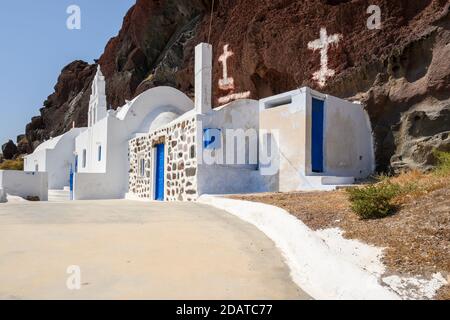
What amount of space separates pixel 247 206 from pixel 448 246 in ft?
12.1

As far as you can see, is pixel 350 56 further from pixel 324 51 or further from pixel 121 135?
pixel 121 135

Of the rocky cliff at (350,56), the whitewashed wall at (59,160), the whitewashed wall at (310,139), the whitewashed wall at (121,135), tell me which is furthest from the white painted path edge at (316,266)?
the whitewashed wall at (59,160)

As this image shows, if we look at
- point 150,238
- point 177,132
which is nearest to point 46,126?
point 177,132

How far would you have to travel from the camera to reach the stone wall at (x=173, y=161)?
1134 cm

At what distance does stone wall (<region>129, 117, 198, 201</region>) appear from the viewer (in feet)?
37.2

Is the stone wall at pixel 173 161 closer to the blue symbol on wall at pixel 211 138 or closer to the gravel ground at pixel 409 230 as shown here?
the blue symbol on wall at pixel 211 138

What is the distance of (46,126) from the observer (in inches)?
1987

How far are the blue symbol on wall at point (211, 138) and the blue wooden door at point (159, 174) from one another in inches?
118

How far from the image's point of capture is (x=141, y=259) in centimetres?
388

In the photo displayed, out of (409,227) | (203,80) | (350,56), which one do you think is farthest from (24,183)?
(409,227)

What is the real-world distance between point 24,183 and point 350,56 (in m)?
14.3
